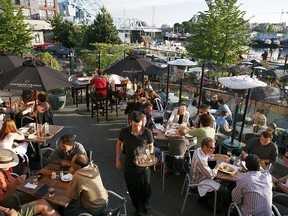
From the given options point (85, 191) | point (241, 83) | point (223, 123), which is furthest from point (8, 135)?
point (223, 123)

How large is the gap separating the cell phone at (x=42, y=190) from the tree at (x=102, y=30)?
2695 cm

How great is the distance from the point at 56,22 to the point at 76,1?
96.8m

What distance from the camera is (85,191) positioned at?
10.6 feet

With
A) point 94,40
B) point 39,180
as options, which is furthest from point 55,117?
point 94,40

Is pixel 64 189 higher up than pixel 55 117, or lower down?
higher up

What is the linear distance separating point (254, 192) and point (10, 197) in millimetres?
3593

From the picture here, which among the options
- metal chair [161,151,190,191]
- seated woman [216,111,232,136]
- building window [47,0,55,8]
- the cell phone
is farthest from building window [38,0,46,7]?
the cell phone

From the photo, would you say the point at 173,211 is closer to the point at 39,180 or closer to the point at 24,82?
the point at 39,180

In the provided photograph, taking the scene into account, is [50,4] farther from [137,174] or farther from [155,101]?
[137,174]

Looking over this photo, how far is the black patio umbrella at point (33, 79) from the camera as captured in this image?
491 centimetres

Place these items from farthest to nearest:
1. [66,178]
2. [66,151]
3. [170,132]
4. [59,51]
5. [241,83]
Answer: [59,51] < [170,132] < [241,83] < [66,151] < [66,178]

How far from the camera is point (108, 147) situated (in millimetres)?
7191

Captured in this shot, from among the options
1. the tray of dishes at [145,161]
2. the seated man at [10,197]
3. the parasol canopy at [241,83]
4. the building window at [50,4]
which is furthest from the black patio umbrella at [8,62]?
the building window at [50,4]

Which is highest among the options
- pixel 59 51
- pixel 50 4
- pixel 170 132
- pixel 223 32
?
pixel 50 4
